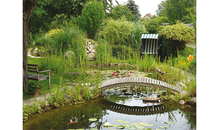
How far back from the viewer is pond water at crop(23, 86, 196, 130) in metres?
3.29

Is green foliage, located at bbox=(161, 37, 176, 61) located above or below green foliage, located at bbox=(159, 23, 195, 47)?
below

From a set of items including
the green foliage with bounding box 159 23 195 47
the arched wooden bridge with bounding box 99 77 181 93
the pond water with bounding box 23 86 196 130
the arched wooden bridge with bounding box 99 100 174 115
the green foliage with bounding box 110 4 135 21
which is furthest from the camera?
the green foliage with bounding box 110 4 135 21

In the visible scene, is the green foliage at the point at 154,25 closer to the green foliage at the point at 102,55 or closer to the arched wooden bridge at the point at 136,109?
the green foliage at the point at 102,55

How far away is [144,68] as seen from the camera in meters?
8.83

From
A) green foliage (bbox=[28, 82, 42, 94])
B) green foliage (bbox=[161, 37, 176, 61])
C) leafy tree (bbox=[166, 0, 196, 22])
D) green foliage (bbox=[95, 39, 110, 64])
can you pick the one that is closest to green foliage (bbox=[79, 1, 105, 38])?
green foliage (bbox=[95, 39, 110, 64])

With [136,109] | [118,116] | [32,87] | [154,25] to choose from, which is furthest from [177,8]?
[32,87]

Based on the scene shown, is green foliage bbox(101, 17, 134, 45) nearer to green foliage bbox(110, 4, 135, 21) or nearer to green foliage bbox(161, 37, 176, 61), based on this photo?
green foliage bbox(161, 37, 176, 61)

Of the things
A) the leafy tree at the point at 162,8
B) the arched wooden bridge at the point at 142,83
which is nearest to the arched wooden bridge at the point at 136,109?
the arched wooden bridge at the point at 142,83

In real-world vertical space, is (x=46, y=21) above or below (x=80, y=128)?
above

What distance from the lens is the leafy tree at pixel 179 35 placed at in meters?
9.12
